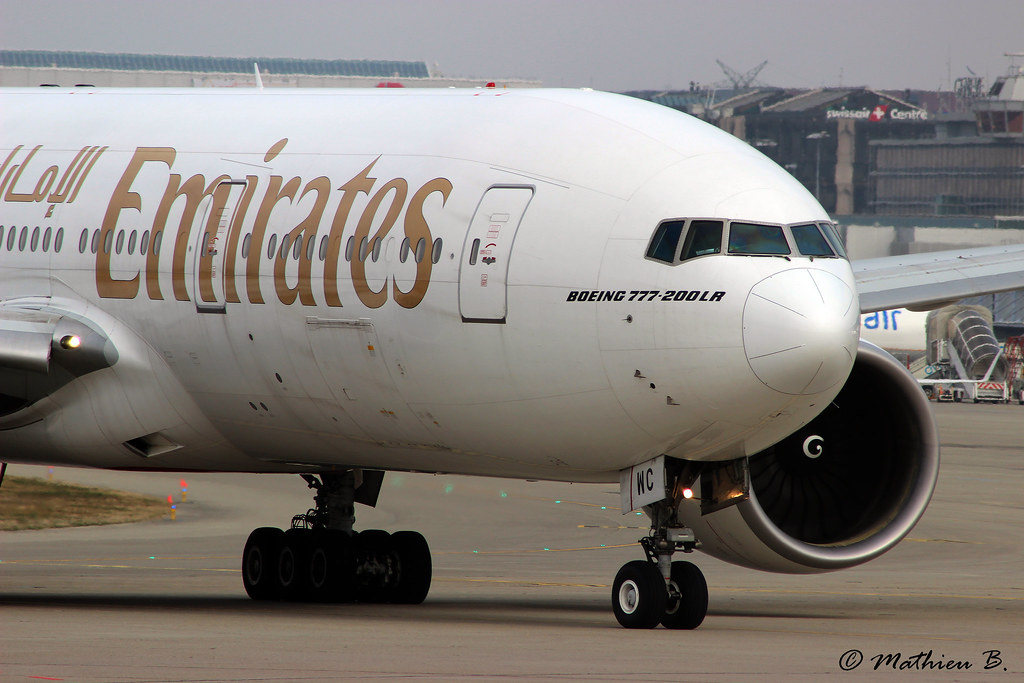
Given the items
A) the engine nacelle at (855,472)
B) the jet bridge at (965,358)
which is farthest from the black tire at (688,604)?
the jet bridge at (965,358)

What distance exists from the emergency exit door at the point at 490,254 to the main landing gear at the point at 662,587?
2257mm

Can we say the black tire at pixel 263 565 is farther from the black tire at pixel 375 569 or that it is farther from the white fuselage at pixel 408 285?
the white fuselage at pixel 408 285

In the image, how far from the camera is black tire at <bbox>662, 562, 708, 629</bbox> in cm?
1355

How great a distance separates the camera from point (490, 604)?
60.3 feet

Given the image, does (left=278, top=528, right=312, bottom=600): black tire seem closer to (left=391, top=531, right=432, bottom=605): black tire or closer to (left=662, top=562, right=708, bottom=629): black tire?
(left=391, top=531, right=432, bottom=605): black tire

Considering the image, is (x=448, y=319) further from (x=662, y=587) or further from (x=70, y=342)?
(x=70, y=342)

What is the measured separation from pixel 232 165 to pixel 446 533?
13.7 meters

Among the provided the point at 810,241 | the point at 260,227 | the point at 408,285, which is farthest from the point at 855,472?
the point at 260,227

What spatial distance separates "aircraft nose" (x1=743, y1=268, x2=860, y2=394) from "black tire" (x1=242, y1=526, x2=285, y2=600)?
800 centimetres

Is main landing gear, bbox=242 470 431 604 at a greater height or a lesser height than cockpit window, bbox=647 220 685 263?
lesser

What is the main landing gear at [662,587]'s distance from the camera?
13352 millimetres

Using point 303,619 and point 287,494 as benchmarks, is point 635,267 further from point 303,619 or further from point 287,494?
point 287,494

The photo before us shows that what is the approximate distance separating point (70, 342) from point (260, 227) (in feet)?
7.42

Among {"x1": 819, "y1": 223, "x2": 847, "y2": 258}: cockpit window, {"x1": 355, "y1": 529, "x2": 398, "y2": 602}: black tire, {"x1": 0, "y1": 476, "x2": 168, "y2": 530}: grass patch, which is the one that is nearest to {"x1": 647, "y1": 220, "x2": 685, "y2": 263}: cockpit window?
{"x1": 819, "y1": 223, "x2": 847, "y2": 258}: cockpit window
